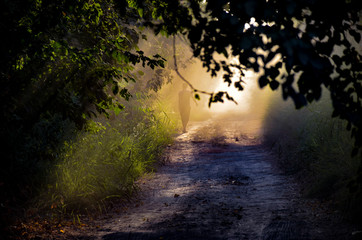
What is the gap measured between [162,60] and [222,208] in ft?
8.78

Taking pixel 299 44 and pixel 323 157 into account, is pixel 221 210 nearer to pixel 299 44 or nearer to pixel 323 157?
pixel 323 157

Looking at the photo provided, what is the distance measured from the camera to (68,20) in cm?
489

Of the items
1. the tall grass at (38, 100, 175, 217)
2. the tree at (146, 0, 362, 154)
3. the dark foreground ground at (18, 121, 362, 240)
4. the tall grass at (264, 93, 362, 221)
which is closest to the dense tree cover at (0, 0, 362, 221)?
the tree at (146, 0, 362, 154)

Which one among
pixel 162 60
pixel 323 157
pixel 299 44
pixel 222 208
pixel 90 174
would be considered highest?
pixel 162 60

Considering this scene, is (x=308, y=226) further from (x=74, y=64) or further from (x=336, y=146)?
(x=74, y=64)

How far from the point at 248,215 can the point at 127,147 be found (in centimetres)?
375

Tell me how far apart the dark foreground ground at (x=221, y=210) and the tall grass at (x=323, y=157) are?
0.25m

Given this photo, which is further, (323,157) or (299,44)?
(323,157)

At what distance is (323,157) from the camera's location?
6.06 meters

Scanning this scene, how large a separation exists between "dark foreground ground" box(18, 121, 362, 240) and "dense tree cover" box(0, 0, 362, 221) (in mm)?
1690

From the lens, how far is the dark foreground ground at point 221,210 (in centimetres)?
455

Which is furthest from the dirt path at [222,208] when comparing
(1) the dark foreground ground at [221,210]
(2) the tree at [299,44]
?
(2) the tree at [299,44]

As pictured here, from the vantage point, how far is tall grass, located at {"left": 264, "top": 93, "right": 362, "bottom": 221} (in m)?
4.94

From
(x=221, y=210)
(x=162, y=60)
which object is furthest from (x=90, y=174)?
(x=162, y=60)
